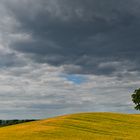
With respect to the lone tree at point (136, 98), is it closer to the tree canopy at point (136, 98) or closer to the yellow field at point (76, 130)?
the tree canopy at point (136, 98)

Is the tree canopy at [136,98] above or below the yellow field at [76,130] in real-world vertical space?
above

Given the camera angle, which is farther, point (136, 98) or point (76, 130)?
point (136, 98)

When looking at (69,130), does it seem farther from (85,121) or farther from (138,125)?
(138,125)

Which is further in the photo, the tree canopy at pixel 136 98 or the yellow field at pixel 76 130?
the tree canopy at pixel 136 98

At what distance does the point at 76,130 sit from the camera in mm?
60500

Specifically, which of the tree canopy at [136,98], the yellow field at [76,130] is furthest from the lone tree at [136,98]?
the yellow field at [76,130]

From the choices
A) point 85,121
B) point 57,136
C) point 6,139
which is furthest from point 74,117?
point 6,139

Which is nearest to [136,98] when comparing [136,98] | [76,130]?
[136,98]

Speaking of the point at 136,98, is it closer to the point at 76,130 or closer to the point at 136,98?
the point at 136,98

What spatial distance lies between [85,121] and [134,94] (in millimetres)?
61820

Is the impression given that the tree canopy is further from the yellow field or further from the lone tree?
the yellow field

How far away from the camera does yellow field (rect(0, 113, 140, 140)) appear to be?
175ft

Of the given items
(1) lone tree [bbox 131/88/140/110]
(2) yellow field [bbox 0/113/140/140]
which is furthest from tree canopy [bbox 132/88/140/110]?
(2) yellow field [bbox 0/113/140/140]

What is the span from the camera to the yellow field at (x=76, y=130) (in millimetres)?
53312
